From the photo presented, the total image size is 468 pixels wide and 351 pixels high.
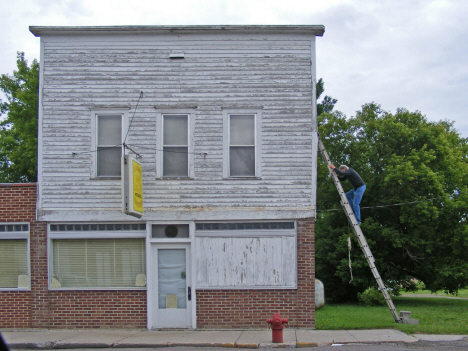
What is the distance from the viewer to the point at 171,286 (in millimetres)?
13047

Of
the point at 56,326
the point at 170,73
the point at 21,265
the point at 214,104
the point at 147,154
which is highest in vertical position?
the point at 170,73

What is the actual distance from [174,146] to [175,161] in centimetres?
38

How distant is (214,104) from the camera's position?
13.3 metres

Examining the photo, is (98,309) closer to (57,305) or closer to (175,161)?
(57,305)

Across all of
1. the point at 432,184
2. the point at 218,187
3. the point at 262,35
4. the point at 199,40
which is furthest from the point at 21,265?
the point at 432,184

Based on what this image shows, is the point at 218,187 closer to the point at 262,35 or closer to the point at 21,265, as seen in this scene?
the point at 262,35

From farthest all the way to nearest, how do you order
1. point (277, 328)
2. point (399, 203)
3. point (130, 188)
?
point (399, 203) → point (130, 188) → point (277, 328)

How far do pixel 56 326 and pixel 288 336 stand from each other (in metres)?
5.79

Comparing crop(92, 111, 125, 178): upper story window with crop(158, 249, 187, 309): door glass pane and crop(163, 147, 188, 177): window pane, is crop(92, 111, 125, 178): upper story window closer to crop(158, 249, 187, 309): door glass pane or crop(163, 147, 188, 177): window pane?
crop(163, 147, 188, 177): window pane

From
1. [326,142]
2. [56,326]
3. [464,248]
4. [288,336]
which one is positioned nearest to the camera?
[288,336]

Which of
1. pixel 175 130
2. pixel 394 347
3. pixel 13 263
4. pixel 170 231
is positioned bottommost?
pixel 394 347

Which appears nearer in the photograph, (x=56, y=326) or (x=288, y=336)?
(x=288, y=336)

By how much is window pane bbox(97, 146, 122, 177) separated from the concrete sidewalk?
12.8ft

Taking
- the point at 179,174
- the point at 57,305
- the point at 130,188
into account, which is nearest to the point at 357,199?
Answer: the point at 179,174
